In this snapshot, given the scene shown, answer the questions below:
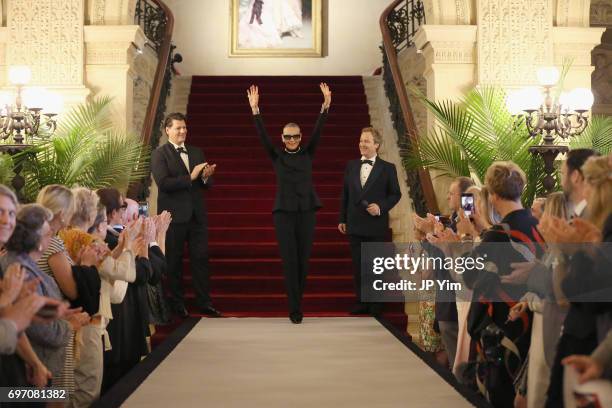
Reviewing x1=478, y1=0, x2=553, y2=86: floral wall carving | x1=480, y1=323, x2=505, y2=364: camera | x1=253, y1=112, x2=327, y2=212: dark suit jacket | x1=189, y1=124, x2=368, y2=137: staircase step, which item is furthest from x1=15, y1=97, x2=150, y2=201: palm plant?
x1=480, y1=323, x2=505, y2=364: camera

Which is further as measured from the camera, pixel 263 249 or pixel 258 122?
pixel 263 249

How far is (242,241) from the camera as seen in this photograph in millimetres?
10594

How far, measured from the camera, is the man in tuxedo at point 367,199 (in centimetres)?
880

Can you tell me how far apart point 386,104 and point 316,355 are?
7.57 metres

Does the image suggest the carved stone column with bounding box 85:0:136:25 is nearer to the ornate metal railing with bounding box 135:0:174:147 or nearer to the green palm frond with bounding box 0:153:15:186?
the ornate metal railing with bounding box 135:0:174:147

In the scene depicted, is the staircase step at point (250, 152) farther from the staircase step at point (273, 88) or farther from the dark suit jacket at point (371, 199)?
the dark suit jacket at point (371, 199)

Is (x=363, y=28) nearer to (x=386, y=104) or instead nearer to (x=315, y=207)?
(x=386, y=104)

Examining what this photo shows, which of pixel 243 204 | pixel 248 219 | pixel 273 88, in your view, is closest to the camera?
pixel 248 219

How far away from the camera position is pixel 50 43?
32.9ft

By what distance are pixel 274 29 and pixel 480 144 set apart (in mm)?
8494

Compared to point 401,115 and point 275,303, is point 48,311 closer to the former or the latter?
point 275,303

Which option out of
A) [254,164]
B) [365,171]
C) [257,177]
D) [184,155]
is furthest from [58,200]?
[254,164]

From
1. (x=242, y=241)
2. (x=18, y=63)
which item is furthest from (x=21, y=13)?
(x=242, y=241)

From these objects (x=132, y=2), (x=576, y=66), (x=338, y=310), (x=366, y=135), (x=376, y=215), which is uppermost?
(x=132, y=2)
